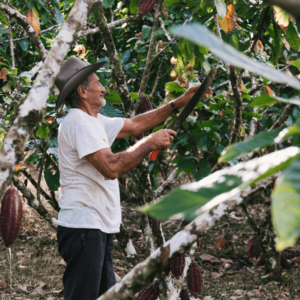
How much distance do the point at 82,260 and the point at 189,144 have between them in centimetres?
109

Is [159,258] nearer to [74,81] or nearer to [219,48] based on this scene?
[219,48]

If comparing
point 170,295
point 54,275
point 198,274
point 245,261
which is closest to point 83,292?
point 170,295

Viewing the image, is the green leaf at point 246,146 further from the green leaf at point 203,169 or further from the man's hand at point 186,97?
the green leaf at point 203,169

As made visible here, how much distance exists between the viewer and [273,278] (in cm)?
264

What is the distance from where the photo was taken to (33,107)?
74cm

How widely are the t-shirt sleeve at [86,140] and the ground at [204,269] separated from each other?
99 cm

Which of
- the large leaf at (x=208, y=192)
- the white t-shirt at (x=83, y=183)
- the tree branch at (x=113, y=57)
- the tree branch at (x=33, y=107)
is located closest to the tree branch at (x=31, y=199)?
the white t-shirt at (x=83, y=183)

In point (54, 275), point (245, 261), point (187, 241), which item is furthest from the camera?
point (245, 261)

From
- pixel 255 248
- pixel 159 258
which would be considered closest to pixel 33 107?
pixel 159 258

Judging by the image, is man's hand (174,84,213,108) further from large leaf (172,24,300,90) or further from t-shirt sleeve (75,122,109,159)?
large leaf (172,24,300,90)

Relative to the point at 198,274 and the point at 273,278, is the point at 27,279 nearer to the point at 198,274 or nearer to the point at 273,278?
the point at 198,274

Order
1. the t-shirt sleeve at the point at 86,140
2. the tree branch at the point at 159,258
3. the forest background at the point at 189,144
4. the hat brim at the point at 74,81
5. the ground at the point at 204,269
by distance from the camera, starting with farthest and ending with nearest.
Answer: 1. the ground at the point at 204,269
2. the hat brim at the point at 74,81
3. the t-shirt sleeve at the point at 86,140
4. the tree branch at the point at 159,258
5. the forest background at the point at 189,144

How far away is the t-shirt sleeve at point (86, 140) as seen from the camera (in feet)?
4.96

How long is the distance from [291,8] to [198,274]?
1.91m
